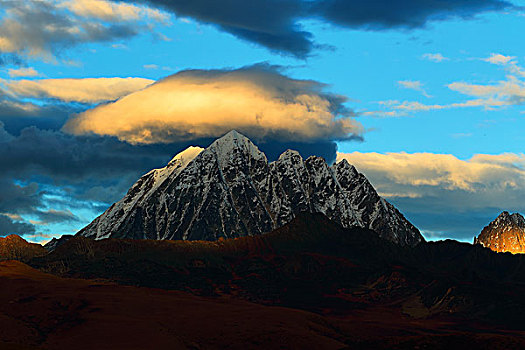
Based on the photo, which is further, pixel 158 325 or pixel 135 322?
pixel 135 322

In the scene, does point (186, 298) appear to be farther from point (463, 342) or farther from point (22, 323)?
point (463, 342)

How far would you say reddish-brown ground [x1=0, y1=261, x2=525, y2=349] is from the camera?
12588 cm

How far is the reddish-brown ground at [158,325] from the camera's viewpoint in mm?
125875

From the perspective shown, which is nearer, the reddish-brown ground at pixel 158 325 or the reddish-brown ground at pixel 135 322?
the reddish-brown ground at pixel 158 325

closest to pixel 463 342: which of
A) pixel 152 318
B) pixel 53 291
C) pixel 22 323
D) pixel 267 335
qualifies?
pixel 267 335

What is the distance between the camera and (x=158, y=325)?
143 metres

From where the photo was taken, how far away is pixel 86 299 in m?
163

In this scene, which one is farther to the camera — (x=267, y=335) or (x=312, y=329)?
(x=312, y=329)

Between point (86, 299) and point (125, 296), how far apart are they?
12.9 meters

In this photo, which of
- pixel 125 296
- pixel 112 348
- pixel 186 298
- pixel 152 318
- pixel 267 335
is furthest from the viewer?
pixel 186 298

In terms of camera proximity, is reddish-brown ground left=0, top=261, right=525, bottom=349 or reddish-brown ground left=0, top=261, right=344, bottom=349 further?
reddish-brown ground left=0, top=261, right=344, bottom=349

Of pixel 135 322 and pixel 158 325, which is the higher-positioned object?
pixel 135 322

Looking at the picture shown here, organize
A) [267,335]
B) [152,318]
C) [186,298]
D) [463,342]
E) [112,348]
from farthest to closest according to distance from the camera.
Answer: [186,298]
[152,318]
[267,335]
[112,348]
[463,342]

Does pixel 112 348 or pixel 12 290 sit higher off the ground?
pixel 12 290
